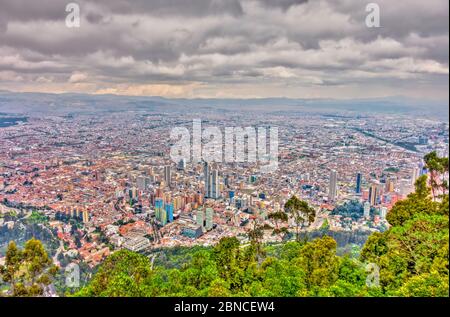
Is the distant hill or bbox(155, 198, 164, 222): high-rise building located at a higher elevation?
the distant hill

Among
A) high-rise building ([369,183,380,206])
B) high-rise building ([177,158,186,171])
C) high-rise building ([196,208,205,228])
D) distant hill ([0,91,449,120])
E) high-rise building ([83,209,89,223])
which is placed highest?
distant hill ([0,91,449,120])

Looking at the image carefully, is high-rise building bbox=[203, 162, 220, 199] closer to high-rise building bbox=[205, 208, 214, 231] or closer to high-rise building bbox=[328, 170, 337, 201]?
high-rise building bbox=[205, 208, 214, 231]

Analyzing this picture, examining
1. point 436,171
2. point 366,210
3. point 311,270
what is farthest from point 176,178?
point 436,171

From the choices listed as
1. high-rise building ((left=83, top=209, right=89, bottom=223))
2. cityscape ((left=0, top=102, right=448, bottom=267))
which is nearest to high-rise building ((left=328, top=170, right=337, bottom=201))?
cityscape ((left=0, top=102, right=448, bottom=267))

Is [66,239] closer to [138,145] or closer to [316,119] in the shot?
[138,145]

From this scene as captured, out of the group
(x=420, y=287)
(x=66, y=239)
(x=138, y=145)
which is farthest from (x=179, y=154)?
(x=420, y=287)

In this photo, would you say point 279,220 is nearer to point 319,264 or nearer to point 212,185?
point 212,185
